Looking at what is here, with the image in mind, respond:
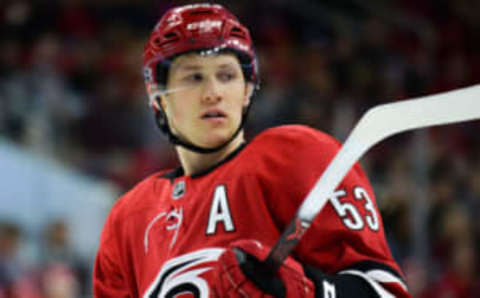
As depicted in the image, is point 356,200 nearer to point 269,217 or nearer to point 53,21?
point 269,217

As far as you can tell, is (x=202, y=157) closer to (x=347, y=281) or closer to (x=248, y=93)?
(x=248, y=93)

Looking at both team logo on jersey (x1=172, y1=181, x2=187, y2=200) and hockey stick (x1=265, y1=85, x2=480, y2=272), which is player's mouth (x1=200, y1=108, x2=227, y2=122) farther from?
hockey stick (x1=265, y1=85, x2=480, y2=272)

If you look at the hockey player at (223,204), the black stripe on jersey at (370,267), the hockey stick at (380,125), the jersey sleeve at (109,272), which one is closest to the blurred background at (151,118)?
the jersey sleeve at (109,272)

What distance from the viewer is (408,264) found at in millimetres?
4371

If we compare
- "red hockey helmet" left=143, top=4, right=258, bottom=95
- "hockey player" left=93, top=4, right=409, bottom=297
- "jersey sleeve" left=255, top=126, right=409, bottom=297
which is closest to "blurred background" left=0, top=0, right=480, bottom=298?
"hockey player" left=93, top=4, right=409, bottom=297

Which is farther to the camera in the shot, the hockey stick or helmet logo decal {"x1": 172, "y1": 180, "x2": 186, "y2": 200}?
helmet logo decal {"x1": 172, "y1": 180, "x2": 186, "y2": 200}

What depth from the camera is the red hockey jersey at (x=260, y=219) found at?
1.57 metres

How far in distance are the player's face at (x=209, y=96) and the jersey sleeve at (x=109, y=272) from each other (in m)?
0.32

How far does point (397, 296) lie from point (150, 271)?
530 millimetres

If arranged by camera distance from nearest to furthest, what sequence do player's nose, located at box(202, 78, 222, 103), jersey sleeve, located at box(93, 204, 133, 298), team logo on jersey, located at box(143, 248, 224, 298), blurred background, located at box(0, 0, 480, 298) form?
team logo on jersey, located at box(143, 248, 224, 298) < player's nose, located at box(202, 78, 222, 103) < jersey sleeve, located at box(93, 204, 133, 298) < blurred background, located at box(0, 0, 480, 298)

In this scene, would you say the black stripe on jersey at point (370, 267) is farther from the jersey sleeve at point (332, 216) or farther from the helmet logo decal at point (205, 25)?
the helmet logo decal at point (205, 25)

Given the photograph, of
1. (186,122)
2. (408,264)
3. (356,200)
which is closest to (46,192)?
(408,264)

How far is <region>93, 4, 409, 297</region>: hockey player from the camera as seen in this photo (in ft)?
4.97

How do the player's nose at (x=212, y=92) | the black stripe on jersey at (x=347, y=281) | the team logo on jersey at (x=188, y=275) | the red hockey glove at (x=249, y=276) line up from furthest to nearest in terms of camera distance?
the player's nose at (x=212, y=92)
the team logo on jersey at (x=188, y=275)
the black stripe on jersey at (x=347, y=281)
the red hockey glove at (x=249, y=276)
